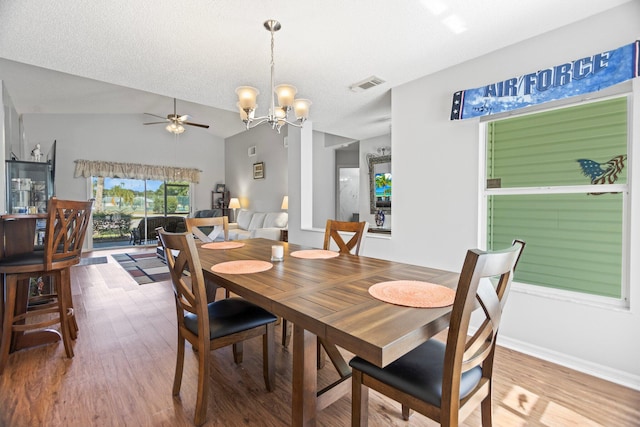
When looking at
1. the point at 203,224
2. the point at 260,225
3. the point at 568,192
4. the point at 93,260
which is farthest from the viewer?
the point at 260,225

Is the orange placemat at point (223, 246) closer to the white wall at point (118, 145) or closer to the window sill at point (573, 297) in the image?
the window sill at point (573, 297)

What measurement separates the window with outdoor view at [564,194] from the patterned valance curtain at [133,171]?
816 cm

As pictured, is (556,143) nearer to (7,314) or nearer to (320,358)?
(320,358)

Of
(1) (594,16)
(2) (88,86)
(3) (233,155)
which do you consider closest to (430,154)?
(1) (594,16)

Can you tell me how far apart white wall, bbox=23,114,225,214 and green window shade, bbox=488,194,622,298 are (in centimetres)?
837

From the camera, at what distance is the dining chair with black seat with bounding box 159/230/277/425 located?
1.37m

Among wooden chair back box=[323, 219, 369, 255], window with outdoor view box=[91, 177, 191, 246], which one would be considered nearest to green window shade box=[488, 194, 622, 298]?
wooden chair back box=[323, 219, 369, 255]

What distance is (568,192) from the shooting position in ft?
6.97

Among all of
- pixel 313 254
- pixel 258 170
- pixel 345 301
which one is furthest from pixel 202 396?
pixel 258 170

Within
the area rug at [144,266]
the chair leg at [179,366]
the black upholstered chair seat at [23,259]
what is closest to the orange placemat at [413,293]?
the chair leg at [179,366]

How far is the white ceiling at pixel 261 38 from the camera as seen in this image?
1.87m

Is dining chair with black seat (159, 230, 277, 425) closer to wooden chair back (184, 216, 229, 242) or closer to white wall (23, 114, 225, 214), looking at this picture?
wooden chair back (184, 216, 229, 242)

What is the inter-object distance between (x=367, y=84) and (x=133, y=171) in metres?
7.26

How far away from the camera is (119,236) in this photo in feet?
25.5
